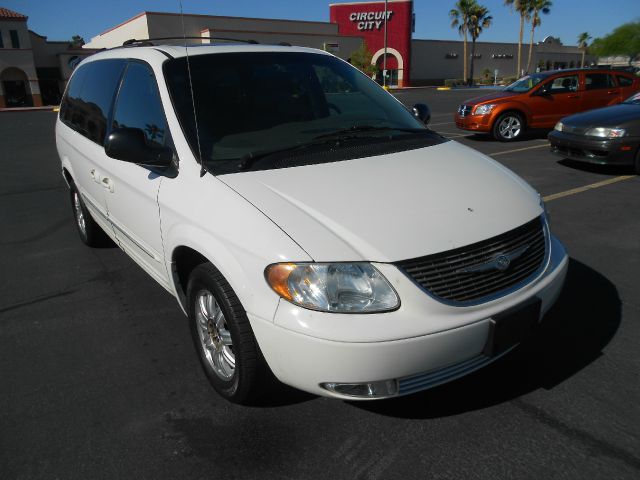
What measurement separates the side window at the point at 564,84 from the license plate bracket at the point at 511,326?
35.5 feet

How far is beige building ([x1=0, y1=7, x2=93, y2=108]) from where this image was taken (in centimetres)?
3850

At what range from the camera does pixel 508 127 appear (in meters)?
11.4

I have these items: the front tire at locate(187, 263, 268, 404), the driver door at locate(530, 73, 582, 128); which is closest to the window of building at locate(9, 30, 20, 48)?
the driver door at locate(530, 73, 582, 128)

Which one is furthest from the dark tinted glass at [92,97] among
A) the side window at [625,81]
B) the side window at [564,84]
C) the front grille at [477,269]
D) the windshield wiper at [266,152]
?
the side window at [625,81]

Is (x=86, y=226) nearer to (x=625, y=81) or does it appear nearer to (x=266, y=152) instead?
(x=266, y=152)

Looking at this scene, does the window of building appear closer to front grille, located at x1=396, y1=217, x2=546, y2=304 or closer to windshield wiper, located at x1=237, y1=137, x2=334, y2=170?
windshield wiper, located at x1=237, y1=137, x2=334, y2=170

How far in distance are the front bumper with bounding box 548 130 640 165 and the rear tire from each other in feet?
22.2

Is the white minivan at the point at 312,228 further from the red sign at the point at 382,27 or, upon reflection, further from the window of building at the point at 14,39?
the red sign at the point at 382,27

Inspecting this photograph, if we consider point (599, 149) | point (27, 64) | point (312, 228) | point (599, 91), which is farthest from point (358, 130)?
point (27, 64)

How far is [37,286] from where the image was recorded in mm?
4156

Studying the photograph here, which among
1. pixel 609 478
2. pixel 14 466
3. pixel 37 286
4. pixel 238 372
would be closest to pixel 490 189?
pixel 609 478

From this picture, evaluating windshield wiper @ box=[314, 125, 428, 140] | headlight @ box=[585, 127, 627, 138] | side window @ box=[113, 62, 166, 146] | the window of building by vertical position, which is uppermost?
the window of building

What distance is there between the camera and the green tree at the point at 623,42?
80.2 metres

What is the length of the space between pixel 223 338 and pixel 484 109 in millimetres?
10179
